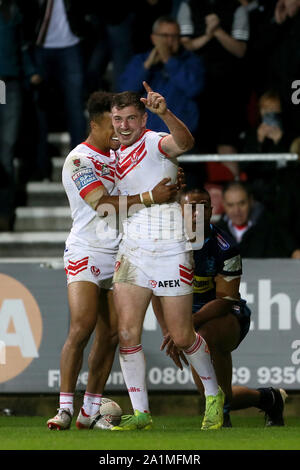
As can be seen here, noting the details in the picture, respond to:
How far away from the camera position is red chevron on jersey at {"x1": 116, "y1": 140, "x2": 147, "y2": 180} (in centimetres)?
845

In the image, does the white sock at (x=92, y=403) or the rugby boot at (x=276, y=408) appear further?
the rugby boot at (x=276, y=408)

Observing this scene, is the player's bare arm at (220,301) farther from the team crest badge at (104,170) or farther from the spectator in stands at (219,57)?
the spectator in stands at (219,57)

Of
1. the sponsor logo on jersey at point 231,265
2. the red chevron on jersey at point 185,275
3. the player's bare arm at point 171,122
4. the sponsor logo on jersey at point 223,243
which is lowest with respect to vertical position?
the sponsor logo on jersey at point 231,265

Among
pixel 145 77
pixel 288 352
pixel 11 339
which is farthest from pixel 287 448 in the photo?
pixel 145 77

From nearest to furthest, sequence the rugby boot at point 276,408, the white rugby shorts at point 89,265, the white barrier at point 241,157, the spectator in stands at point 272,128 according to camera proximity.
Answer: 1. the white rugby shorts at point 89,265
2. the rugby boot at point 276,408
3. the white barrier at point 241,157
4. the spectator in stands at point 272,128

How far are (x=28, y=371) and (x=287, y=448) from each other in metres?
4.41

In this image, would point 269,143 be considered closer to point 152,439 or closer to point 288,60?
point 288,60

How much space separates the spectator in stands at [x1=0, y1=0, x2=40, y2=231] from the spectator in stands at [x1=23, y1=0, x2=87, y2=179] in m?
0.28

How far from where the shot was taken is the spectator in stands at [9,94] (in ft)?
43.0

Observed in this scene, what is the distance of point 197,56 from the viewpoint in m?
13.1

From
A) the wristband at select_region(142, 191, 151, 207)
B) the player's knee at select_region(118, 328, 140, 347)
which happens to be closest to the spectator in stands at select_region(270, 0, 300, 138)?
the wristband at select_region(142, 191, 151, 207)

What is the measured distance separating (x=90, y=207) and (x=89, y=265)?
1.51ft

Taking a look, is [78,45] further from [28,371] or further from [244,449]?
[244,449]

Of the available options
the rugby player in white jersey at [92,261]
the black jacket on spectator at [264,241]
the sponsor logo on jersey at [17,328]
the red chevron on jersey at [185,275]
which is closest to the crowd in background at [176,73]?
the black jacket on spectator at [264,241]
